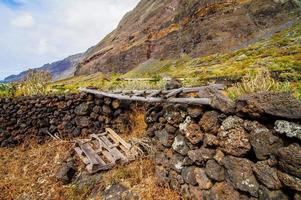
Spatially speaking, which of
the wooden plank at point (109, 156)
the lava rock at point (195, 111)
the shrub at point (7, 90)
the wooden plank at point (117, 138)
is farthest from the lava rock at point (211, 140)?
the shrub at point (7, 90)

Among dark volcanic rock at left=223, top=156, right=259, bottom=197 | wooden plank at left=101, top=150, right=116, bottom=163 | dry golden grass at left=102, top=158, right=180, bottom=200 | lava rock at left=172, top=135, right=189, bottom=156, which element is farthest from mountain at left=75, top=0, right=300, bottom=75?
dark volcanic rock at left=223, top=156, right=259, bottom=197

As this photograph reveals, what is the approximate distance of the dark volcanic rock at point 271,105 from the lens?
356cm

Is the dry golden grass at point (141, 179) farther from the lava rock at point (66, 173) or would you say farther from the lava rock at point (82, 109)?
the lava rock at point (82, 109)

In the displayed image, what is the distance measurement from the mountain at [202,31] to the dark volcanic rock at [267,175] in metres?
49.6

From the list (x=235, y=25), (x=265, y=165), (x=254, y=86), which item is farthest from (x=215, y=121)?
(x=235, y=25)

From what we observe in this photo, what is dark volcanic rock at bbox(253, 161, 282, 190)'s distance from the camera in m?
3.80

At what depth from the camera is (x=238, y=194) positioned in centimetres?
448

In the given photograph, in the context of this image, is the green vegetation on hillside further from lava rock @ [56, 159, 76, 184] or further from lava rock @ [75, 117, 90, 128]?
lava rock @ [56, 159, 76, 184]

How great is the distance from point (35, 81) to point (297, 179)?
49.4ft

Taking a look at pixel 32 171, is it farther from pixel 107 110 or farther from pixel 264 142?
pixel 264 142

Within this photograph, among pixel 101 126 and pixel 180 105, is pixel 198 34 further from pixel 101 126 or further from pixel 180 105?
pixel 180 105

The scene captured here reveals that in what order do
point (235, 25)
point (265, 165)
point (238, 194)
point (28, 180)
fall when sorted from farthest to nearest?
point (235, 25) < point (28, 180) < point (238, 194) < point (265, 165)

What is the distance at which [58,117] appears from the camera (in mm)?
12242

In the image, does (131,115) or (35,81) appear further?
(35,81)
